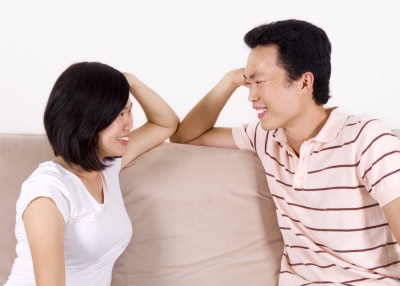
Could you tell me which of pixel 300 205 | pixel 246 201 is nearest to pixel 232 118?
pixel 246 201

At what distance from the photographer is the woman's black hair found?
1.57 metres

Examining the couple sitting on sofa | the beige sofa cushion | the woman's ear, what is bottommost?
the beige sofa cushion

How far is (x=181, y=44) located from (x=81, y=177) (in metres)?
0.91

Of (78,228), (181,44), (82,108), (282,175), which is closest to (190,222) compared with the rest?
(282,175)

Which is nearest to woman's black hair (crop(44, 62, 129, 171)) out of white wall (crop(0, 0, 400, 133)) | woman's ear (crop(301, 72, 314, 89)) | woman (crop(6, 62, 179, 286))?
woman (crop(6, 62, 179, 286))

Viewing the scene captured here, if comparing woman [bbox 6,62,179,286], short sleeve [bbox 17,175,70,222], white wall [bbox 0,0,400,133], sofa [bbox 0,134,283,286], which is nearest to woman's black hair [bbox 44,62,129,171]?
woman [bbox 6,62,179,286]

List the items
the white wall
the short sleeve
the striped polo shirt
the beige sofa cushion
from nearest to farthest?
the short sleeve, the striped polo shirt, the beige sofa cushion, the white wall

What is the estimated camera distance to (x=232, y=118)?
95.6 inches

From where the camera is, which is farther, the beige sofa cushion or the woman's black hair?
the beige sofa cushion

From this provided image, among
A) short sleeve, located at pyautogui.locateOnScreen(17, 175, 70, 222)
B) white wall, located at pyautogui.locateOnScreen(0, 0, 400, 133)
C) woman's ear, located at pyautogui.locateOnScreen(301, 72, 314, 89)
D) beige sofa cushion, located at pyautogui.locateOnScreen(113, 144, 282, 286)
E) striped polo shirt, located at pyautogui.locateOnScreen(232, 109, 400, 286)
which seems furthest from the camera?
white wall, located at pyautogui.locateOnScreen(0, 0, 400, 133)

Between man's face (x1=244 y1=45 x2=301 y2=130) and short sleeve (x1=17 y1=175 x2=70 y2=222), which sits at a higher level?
man's face (x1=244 y1=45 x2=301 y2=130)

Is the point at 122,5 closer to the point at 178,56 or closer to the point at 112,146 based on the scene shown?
the point at 178,56

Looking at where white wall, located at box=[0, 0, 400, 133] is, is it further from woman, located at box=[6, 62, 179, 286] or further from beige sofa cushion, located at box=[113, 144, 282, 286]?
woman, located at box=[6, 62, 179, 286]

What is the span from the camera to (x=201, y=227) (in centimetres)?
192
